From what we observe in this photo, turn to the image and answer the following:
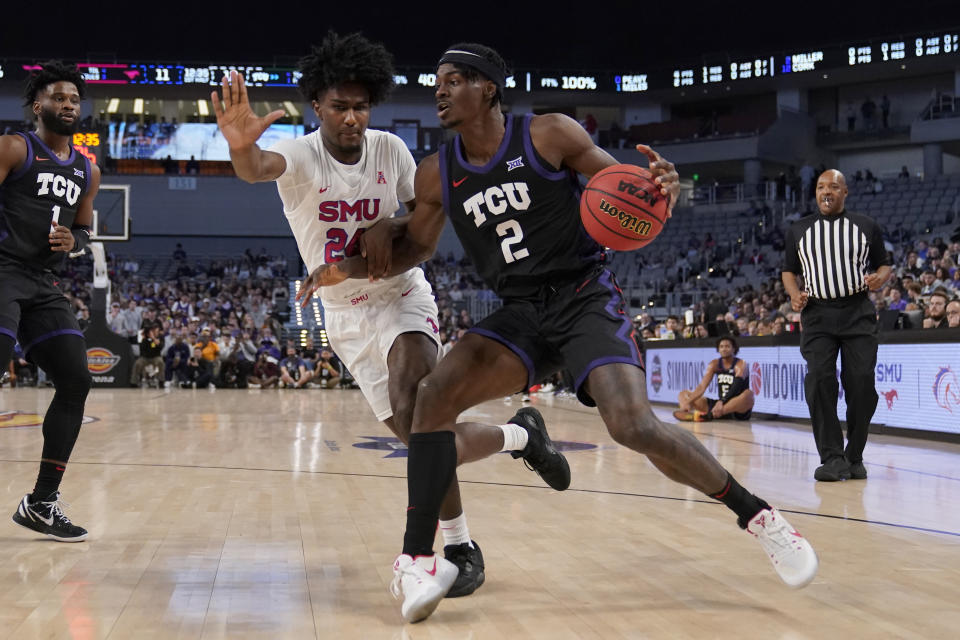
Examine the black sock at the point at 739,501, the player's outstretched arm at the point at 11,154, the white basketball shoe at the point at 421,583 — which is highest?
the player's outstretched arm at the point at 11,154

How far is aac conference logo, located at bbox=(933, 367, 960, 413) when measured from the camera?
9.20 meters

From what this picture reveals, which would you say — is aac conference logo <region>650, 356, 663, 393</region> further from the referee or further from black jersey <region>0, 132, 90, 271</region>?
black jersey <region>0, 132, 90, 271</region>

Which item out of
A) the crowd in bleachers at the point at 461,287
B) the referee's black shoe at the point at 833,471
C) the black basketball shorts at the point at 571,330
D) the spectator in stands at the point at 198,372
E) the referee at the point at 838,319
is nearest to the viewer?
the black basketball shorts at the point at 571,330

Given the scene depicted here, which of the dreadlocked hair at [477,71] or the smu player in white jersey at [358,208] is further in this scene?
the smu player in white jersey at [358,208]

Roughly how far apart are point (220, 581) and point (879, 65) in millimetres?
35129

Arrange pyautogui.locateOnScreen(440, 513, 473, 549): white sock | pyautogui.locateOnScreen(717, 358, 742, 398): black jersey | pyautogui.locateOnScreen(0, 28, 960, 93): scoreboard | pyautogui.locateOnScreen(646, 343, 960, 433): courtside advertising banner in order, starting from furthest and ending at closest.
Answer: pyautogui.locateOnScreen(0, 28, 960, 93): scoreboard → pyautogui.locateOnScreen(717, 358, 742, 398): black jersey → pyautogui.locateOnScreen(646, 343, 960, 433): courtside advertising banner → pyautogui.locateOnScreen(440, 513, 473, 549): white sock

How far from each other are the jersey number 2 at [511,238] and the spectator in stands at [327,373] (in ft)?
61.8

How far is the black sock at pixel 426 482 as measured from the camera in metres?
3.30

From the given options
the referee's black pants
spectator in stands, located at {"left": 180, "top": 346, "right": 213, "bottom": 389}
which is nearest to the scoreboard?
spectator in stands, located at {"left": 180, "top": 346, "right": 213, "bottom": 389}

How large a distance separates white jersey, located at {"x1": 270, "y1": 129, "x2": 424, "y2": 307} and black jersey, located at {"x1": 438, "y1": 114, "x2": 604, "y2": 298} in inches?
25.3

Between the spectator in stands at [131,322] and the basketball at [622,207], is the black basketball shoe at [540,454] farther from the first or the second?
the spectator in stands at [131,322]

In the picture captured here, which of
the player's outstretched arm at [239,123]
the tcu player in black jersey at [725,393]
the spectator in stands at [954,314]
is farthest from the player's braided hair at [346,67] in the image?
the tcu player in black jersey at [725,393]

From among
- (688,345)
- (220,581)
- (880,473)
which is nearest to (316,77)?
(220,581)

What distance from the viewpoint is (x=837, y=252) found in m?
6.75
